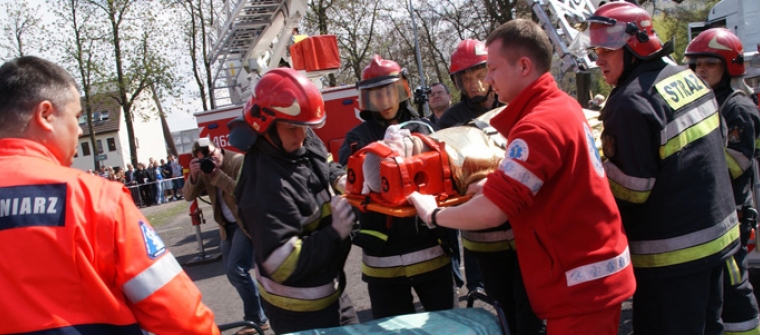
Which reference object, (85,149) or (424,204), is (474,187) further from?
(85,149)

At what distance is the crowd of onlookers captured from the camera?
21.3 metres

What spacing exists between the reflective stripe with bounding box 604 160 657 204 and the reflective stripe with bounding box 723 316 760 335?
1502mm

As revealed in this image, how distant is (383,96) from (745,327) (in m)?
2.42

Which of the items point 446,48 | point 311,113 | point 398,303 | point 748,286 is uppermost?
point 446,48

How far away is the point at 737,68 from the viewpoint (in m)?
3.61

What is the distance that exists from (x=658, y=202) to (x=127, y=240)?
6.48ft

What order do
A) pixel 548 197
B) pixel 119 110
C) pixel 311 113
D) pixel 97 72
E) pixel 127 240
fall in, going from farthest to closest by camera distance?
1. pixel 119 110
2. pixel 97 72
3. pixel 311 113
4. pixel 548 197
5. pixel 127 240

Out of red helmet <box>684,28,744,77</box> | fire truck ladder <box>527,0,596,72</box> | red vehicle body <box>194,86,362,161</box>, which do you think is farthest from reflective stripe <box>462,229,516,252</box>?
fire truck ladder <box>527,0,596,72</box>

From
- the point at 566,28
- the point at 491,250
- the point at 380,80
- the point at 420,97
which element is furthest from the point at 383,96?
the point at 566,28

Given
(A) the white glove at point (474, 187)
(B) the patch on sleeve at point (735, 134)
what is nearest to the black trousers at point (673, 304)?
(A) the white glove at point (474, 187)

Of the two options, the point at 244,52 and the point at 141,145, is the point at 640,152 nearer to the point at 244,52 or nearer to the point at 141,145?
the point at 244,52

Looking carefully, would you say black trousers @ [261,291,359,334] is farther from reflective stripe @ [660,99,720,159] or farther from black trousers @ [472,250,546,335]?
reflective stripe @ [660,99,720,159]

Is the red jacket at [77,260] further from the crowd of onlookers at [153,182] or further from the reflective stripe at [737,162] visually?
the crowd of onlookers at [153,182]

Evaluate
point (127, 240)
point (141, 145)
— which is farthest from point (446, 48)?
point (141, 145)
